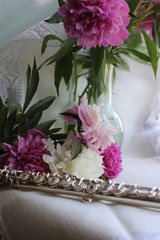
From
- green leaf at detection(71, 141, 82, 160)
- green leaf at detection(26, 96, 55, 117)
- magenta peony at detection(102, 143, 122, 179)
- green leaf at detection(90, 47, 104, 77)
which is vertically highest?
green leaf at detection(90, 47, 104, 77)

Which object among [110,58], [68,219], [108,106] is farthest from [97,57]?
[68,219]

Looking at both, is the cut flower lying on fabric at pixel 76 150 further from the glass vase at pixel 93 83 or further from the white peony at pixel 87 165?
the glass vase at pixel 93 83

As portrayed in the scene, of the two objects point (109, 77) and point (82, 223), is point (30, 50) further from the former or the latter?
point (82, 223)

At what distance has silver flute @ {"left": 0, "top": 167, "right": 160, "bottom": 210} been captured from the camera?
0.37 meters

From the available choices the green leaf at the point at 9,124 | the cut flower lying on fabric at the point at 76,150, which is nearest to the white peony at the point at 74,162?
the cut flower lying on fabric at the point at 76,150

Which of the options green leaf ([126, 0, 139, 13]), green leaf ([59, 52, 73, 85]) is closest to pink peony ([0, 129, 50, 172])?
green leaf ([59, 52, 73, 85])

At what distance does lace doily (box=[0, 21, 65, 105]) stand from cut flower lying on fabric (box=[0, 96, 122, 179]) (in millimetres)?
200

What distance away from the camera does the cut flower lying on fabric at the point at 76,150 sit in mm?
441

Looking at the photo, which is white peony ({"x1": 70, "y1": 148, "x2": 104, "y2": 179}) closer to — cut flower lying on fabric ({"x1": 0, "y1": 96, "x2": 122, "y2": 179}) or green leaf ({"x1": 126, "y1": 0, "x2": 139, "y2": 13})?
cut flower lying on fabric ({"x1": 0, "y1": 96, "x2": 122, "y2": 179})

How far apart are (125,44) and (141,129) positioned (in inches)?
10.9

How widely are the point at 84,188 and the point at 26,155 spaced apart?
0.11 metres

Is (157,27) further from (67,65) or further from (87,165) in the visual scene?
(87,165)

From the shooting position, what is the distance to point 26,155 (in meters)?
0.47

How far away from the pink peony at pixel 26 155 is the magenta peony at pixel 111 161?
95 mm
